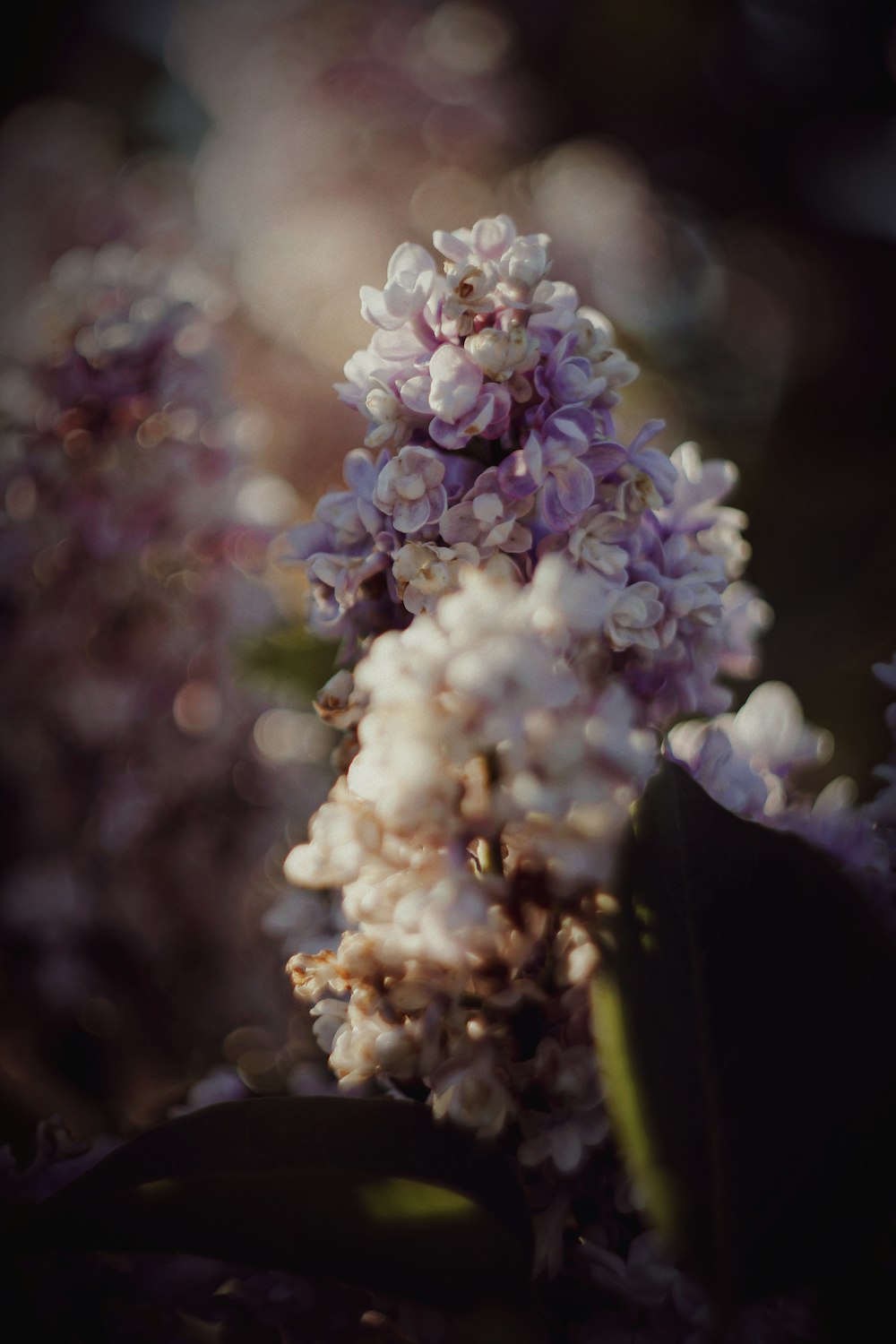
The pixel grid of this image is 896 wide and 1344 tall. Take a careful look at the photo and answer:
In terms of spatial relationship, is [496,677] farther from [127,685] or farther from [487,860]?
[127,685]

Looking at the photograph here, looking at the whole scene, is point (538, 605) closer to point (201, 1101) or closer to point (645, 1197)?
point (645, 1197)

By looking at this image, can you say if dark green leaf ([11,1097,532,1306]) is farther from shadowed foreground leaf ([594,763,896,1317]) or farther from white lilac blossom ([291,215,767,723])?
white lilac blossom ([291,215,767,723])

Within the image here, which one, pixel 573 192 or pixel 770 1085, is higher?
pixel 573 192

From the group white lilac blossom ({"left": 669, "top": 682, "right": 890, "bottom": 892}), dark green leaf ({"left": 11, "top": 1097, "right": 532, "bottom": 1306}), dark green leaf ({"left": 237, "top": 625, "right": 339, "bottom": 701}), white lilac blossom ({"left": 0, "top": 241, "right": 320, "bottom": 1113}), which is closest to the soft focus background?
dark green leaf ({"left": 237, "top": 625, "right": 339, "bottom": 701})

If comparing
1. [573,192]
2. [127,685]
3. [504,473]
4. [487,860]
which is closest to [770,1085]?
[487,860]

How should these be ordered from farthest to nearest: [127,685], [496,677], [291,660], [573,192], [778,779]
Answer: [573,192] < [291,660] < [127,685] < [778,779] < [496,677]

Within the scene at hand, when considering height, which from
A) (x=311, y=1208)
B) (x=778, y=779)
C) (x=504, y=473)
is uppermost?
(x=504, y=473)

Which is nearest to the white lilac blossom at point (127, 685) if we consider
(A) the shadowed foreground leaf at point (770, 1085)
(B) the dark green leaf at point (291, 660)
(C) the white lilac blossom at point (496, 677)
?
(B) the dark green leaf at point (291, 660)

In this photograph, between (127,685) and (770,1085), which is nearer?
(770,1085)
